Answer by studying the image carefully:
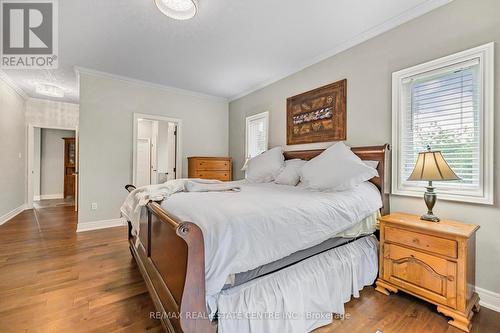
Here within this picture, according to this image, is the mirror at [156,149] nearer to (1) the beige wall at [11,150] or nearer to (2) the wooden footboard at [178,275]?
(1) the beige wall at [11,150]

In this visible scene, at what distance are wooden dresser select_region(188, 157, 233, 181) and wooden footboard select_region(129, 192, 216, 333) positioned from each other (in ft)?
8.92

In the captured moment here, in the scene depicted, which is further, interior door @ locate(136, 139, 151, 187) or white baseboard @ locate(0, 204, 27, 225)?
interior door @ locate(136, 139, 151, 187)

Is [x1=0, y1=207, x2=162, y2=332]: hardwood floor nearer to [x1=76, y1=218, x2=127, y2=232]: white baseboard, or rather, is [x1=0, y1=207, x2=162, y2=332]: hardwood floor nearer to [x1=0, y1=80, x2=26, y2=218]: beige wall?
[x1=76, y1=218, x2=127, y2=232]: white baseboard

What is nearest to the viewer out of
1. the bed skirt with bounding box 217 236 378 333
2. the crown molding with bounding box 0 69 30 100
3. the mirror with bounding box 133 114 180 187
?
the bed skirt with bounding box 217 236 378 333

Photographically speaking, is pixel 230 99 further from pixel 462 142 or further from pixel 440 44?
pixel 462 142

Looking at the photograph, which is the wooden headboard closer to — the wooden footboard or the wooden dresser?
the wooden footboard

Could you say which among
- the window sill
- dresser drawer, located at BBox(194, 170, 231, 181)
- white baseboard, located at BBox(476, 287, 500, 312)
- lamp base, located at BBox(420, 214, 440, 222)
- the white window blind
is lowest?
white baseboard, located at BBox(476, 287, 500, 312)

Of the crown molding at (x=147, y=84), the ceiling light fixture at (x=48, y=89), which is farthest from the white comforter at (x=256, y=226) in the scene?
the ceiling light fixture at (x=48, y=89)

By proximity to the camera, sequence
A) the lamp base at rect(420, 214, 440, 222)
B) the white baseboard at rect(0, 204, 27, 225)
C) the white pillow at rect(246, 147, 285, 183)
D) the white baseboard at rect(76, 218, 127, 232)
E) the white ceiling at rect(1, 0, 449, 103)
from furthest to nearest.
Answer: the white baseboard at rect(0, 204, 27, 225), the white baseboard at rect(76, 218, 127, 232), the white pillow at rect(246, 147, 285, 183), the white ceiling at rect(1, 0, 449, 103), the lamp base at rect(420, 214, 440, 222)

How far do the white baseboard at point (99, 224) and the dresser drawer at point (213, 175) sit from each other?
5.13 feet

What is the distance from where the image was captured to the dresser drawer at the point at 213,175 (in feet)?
14.4

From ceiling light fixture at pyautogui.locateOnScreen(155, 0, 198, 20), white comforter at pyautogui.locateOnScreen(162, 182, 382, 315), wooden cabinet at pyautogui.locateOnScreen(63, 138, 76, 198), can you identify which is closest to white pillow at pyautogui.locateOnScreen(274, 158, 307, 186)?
white comforter at pyautogui.locateOnScreen(162, 182, 382, 315)

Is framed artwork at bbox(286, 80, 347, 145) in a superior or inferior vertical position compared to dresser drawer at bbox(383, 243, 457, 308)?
superior

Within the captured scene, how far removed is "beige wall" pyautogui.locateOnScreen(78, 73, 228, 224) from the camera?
12.0 feet
